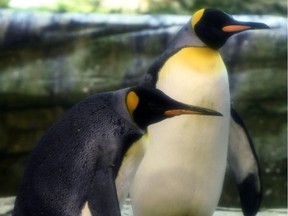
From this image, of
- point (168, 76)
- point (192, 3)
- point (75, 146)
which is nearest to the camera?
point (75, 146)

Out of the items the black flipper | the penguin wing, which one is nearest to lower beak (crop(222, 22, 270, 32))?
the penguin wing

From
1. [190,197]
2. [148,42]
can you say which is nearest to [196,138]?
[190,197]

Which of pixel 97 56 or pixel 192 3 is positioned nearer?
pixel 97 56

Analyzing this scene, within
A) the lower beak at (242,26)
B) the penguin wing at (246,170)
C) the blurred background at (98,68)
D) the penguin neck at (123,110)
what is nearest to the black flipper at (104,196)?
the penguin neck at (123,110)

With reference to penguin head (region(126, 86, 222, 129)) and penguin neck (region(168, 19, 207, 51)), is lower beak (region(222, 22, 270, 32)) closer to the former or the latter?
penguin neck (region(168, 19, 207, 51))

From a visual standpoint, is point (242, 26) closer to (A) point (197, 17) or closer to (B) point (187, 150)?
(A) point (197, 17)

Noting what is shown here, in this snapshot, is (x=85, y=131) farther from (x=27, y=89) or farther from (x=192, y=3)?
(x=192, y=3)

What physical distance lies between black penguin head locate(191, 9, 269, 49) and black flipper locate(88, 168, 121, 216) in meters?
1.07

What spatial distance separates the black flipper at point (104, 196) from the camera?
239cm

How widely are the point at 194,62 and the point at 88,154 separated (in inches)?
39.5

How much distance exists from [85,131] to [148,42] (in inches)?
112

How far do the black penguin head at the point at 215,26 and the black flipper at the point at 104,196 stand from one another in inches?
42.1

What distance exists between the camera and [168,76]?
331cm

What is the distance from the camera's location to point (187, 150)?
3.32 metres
